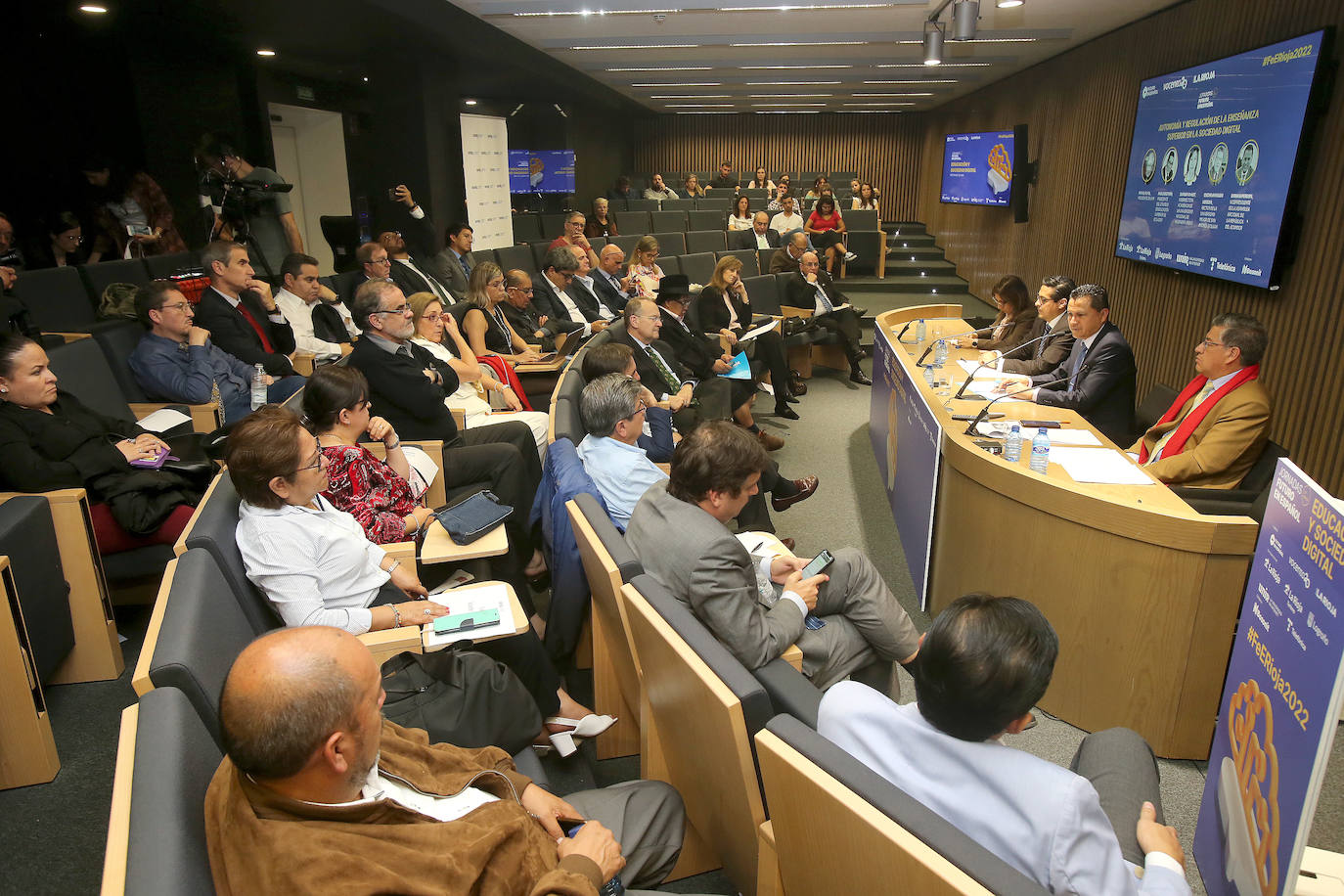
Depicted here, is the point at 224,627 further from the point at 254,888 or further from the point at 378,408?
the point at 378,408

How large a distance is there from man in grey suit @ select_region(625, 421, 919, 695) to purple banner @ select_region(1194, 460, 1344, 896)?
849mm

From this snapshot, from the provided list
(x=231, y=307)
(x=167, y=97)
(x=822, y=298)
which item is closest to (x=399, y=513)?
(x=231, y=307)

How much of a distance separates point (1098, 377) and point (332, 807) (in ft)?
13.4

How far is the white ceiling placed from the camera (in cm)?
682

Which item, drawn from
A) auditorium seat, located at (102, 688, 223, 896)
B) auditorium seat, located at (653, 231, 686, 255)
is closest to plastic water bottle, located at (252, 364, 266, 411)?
auditorium seat, located at (102, 688, 223, 896)

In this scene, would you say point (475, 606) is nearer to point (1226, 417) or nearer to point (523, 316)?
point (1226, 417)

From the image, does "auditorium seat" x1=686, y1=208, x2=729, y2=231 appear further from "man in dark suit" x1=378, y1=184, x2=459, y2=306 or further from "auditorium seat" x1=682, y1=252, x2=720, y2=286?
"man in dark suit" x1=378, y1=184, x2=459, y2=306

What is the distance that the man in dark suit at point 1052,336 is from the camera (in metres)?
4.82

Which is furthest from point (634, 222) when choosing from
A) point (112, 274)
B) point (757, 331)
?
point (112, 274)

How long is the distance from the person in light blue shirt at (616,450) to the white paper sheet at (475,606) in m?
0.70

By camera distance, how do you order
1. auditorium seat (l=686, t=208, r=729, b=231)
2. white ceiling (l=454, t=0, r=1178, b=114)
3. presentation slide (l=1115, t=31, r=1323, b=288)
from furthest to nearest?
auditorium seat (l=686, t=208, r=729, b=231), white ceiling (l=454, t=0, r=1178, b=114), presentation slide (l=1115, t=31, r=1323, b=288)

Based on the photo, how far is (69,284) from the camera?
5027 mm

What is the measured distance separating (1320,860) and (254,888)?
2.04 meters

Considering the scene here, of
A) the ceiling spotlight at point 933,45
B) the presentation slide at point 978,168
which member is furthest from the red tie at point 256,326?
the presentation slide at point 978,168
